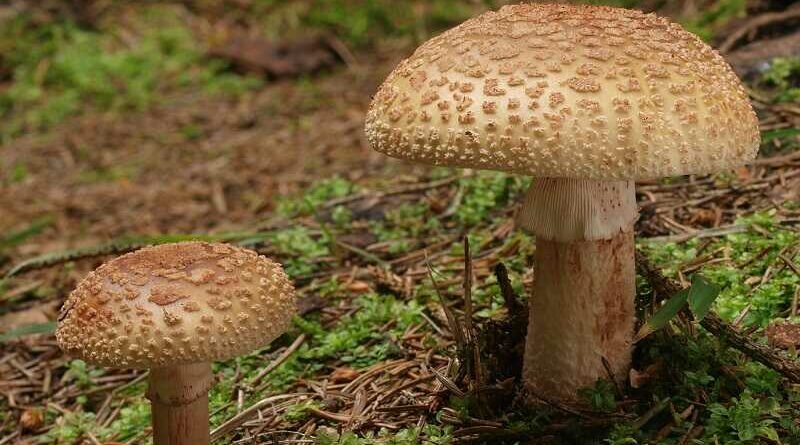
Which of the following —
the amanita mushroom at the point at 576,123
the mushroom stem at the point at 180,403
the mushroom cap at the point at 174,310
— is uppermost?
the amanita mushroom at the point at 576,123

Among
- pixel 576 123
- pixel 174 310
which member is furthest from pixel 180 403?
pixel 576 123

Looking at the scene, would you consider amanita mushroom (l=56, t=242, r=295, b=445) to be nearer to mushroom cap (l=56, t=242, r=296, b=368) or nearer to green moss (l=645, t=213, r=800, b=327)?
mushroom cap (l=56, t=242, r=296, b=368)

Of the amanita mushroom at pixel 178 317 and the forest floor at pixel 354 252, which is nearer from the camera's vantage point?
the amanita mushroom at pixel 178 317

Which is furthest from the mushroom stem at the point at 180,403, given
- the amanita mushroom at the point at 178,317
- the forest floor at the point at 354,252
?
the forest floor at the point at 354,252

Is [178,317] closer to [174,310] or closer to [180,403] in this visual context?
[174,310]

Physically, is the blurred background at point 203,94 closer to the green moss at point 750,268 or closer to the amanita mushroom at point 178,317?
the green moss at point 750,268

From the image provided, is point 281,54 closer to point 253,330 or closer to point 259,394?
point 259,394
